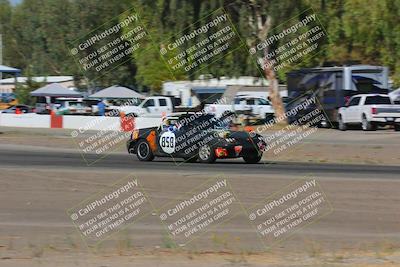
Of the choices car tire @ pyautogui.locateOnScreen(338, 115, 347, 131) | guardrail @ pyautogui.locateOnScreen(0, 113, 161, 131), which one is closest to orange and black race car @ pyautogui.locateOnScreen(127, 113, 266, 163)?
guardrail @ pyautogui.locateOnScreen(0, 113, 161, 131)

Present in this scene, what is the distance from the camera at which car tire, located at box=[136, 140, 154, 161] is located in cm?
2329

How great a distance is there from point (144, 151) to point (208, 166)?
2621mm

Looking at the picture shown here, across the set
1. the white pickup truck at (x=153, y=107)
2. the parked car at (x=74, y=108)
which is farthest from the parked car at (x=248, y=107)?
the parked car at (x=74, y=108)

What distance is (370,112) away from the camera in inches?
1471

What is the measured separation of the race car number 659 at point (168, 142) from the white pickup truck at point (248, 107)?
2397 centimetres

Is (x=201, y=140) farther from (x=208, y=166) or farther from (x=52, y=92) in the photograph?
(x=52, y=92)

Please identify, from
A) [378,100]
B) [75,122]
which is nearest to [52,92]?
[75,122]

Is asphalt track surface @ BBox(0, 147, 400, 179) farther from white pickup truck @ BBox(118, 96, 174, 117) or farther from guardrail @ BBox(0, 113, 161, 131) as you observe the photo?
white pickup truck @ BBox(118, 96, 174, 117)

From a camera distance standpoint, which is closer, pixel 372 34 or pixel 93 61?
pixel 372 34

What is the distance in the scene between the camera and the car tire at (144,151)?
23294 mm

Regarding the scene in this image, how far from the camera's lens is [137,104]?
54156mm

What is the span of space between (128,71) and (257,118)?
38.6 m

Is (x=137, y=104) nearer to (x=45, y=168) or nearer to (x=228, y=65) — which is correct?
(x=228, y=65)

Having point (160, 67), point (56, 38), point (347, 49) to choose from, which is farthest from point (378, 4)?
point (56, 38)
